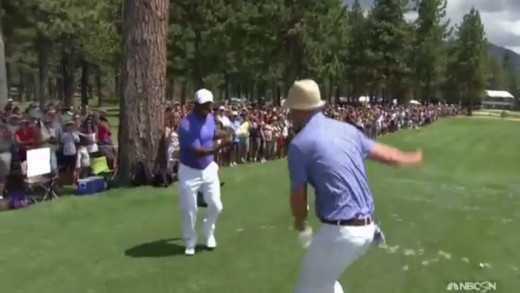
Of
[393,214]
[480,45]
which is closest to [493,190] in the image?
[393,214]

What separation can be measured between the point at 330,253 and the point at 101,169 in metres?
13.0

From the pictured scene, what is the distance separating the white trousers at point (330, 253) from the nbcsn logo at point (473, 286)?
324cm

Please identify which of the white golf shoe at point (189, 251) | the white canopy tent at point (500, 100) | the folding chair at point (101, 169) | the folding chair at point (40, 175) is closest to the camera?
the white golf shoe at point (189, 251)

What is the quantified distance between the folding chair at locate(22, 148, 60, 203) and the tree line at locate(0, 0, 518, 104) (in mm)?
14172

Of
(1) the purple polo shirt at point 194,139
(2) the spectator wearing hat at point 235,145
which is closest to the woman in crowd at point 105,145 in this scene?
(2) the spectator wearing hat at point 235,145

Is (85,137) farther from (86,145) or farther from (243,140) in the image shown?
(243,140)

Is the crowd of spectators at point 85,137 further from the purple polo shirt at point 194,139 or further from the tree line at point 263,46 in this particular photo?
the tree line at point 263,46

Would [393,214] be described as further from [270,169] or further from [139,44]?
[270,169]

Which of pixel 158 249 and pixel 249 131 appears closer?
pixel 158 249

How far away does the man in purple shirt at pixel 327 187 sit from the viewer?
520 centimetres

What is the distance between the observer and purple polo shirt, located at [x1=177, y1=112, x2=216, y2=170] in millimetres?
9188

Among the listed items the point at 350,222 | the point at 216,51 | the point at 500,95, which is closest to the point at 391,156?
the point at 350,222

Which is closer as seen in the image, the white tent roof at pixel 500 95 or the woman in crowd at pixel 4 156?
the woman in crowd at pixel 4 156

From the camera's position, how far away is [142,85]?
1705 cm
